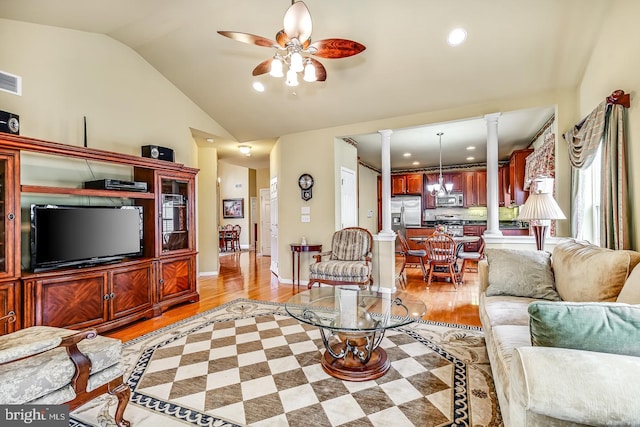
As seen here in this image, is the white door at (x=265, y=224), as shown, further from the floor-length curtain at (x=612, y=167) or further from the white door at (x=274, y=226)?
the floor-length curtain at (x=612, y=167)

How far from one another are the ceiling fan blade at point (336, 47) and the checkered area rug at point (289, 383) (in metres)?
2.53

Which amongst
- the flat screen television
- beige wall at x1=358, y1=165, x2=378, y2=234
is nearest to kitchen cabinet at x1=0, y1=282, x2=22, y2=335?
the flat screen television

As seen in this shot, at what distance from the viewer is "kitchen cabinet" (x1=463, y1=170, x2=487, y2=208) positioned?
26.4 feet

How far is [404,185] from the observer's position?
8.72 metres

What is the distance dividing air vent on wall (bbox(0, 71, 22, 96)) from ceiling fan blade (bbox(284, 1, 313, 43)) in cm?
272

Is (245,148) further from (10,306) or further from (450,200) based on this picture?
(450,200)

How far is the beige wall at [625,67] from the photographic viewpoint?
227cm

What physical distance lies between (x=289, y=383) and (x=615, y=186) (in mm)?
2913

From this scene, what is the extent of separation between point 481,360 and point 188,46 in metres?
4.52

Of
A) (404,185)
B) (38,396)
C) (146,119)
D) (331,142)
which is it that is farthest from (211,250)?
(404,185)

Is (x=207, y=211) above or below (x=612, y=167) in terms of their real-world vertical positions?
below

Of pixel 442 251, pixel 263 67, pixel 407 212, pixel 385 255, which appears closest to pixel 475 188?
pixel 407 212

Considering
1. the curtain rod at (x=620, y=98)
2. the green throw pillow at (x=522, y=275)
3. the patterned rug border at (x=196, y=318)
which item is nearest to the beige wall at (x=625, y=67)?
the curtain rod at (x=620, y=98)

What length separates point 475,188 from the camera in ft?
26.6
